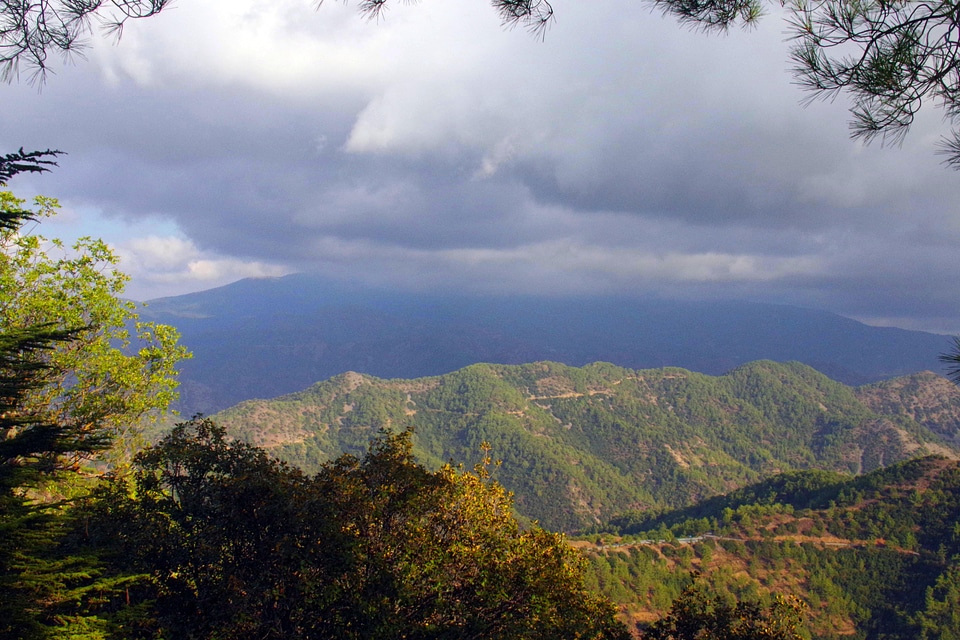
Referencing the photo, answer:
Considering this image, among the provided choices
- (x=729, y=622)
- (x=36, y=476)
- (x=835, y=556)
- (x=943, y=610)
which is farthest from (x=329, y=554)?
(x=835, y=556)

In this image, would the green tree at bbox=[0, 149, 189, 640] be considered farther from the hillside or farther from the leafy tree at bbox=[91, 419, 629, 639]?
the hillside

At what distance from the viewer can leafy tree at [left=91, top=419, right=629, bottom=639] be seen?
898 cm

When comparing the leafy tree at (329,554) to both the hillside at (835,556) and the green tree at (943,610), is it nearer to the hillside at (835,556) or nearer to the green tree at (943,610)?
the hillside at (835,556)

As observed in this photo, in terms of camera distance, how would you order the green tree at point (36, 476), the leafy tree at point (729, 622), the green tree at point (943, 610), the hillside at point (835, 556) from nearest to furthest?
the green tree at point (36, 476) → the leafy tree at point (729, 622) → the green tree at point (943, 610) → the hillside at point (835, 556)

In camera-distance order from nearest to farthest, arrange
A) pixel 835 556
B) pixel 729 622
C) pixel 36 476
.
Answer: pixel 36 476 < pixel 729 622 < pixel 835 556

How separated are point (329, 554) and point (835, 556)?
335 ft

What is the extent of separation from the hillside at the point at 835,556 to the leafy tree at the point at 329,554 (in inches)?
2528

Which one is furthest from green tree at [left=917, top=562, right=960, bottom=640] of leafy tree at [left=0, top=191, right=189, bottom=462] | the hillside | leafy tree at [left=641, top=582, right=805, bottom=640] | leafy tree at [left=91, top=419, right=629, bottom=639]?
leafy tree at [left=0, top=191, right=189, bottom=462]

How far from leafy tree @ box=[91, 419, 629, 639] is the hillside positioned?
6422 cm

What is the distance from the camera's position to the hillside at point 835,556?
71188 mm

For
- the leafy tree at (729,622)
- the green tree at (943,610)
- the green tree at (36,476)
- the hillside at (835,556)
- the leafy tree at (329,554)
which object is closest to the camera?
the green tree at (36,476)

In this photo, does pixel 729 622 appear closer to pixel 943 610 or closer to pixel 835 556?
pixel 943 610

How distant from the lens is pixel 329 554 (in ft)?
31.0

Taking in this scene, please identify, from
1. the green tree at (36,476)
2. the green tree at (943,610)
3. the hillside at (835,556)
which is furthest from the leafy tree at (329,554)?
the green tree at (943,610)
